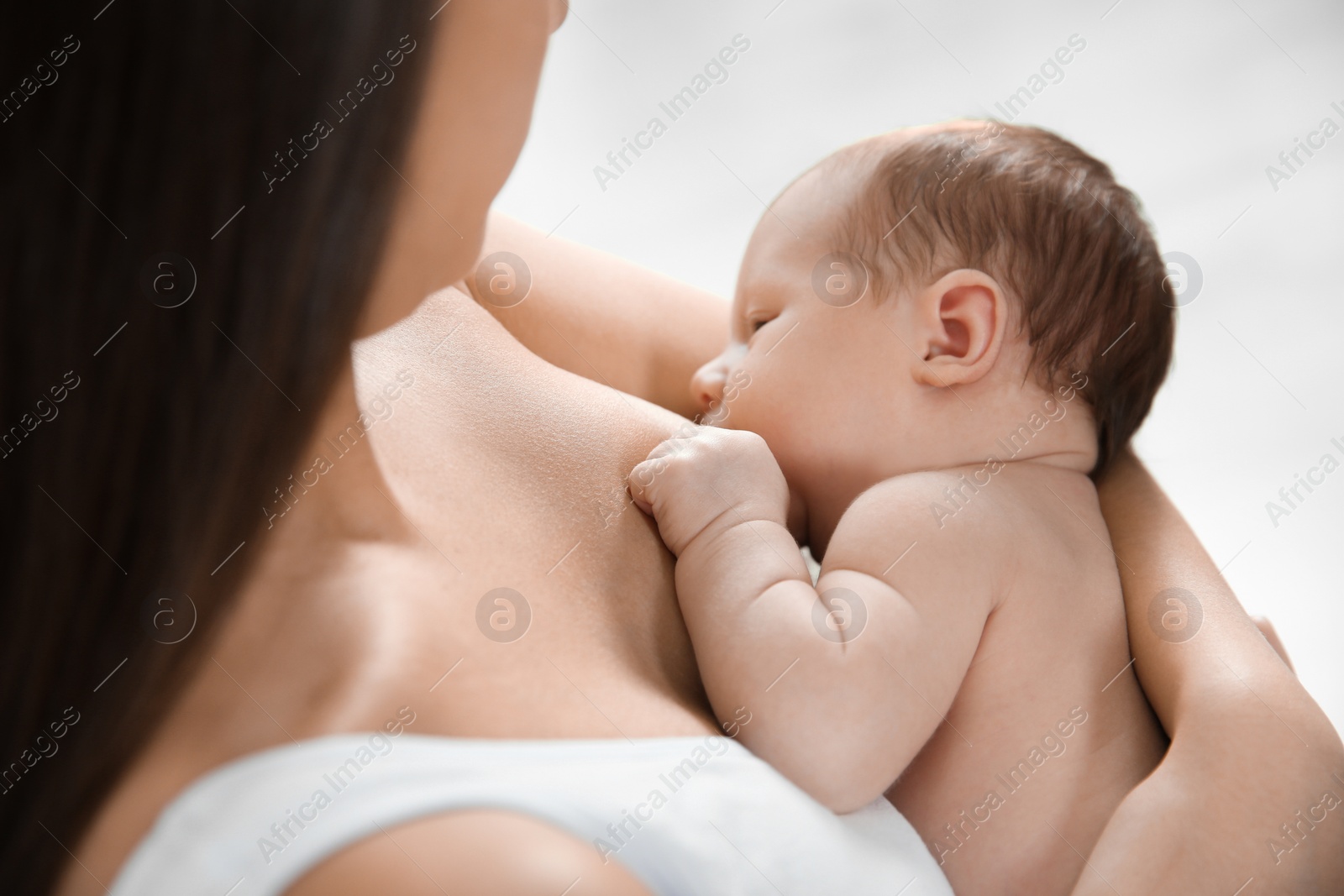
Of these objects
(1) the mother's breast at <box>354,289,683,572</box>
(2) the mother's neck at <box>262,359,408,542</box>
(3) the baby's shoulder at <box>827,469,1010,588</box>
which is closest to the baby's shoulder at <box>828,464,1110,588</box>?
(3) the baby's shoulder at <box>827,469,1010,588</box>

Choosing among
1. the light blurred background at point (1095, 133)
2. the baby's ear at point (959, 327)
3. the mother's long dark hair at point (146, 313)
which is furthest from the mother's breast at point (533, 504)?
the light blurred background at point (1095, 133)

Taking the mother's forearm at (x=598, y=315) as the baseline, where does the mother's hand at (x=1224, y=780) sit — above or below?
below

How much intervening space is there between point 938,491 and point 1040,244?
29 cm

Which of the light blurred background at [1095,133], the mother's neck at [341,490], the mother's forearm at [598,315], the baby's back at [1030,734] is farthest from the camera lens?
the light blurred background at [1095,133]

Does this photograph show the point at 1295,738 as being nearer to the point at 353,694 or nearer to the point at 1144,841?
the point at 1144,841

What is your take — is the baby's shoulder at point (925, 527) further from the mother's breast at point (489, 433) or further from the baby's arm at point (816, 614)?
the mother's breast at point (489, 433)

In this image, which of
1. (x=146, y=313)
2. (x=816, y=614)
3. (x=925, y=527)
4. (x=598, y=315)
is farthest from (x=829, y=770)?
(x=598, y=315)

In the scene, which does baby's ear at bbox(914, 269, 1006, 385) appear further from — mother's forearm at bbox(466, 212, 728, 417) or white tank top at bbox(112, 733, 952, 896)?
white tank top at bbox(112, 733, 952, 896)

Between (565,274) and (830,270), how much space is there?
13.9 inches

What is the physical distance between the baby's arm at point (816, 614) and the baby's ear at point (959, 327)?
0.14 meters

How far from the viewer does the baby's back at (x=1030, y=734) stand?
791mm

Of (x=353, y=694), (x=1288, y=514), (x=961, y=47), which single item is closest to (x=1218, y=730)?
(x=353, y=694)

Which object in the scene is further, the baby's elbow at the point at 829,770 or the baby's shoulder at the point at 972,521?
the baby's shoulder at the point at 972,521

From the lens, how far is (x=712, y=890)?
23.1 inches
